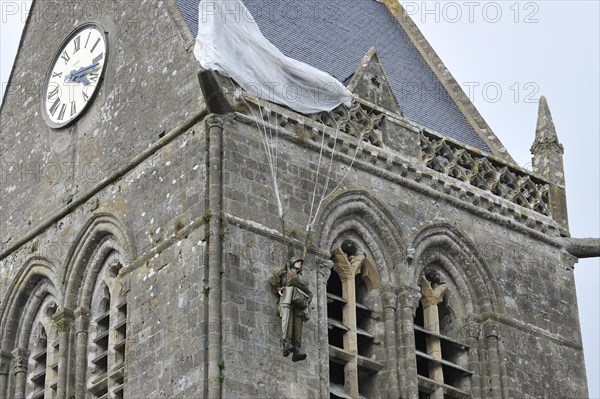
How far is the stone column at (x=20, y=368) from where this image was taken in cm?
3023

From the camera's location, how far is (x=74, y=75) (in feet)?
104

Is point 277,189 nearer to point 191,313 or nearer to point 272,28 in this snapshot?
point 191,313

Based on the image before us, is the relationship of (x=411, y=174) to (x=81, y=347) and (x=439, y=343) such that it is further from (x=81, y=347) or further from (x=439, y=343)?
(x=81, y=347)

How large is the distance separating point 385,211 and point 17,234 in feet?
18.5

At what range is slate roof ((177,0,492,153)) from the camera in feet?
105

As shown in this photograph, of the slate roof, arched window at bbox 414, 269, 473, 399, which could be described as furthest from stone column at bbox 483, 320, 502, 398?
the slate roof

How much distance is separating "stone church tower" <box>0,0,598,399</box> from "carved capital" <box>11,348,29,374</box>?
0.02 m

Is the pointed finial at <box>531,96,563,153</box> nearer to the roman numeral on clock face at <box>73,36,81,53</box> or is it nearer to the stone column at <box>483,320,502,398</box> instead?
the stone column at <box>483,320,502,398</box>

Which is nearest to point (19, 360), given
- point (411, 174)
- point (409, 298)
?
point (409, 298)

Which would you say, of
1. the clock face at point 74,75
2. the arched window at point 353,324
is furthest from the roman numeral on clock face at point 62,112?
the arched window at point 353,324

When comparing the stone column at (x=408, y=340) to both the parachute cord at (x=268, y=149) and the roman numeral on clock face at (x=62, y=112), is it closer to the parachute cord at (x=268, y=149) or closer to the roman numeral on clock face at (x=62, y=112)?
the parachute cord at (x=268, y=149)

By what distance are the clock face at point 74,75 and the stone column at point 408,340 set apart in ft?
18.2

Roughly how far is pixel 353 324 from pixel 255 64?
12.4 ft

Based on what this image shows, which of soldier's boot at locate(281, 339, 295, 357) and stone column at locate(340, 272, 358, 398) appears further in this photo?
stone column at locate(340, 272, 358, 398)
